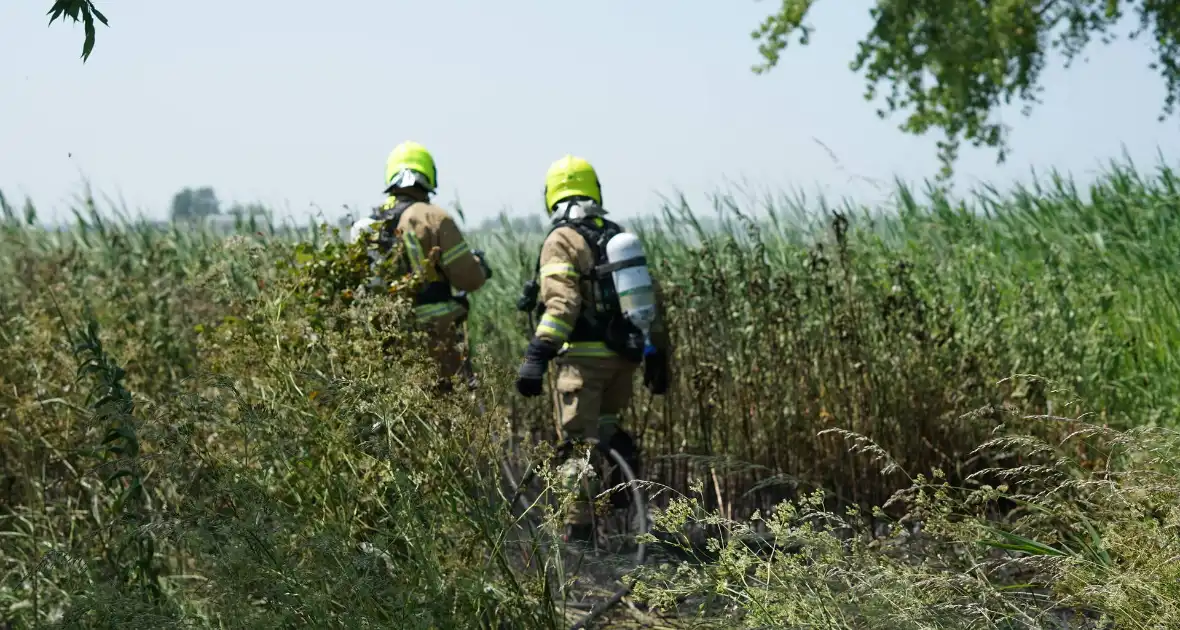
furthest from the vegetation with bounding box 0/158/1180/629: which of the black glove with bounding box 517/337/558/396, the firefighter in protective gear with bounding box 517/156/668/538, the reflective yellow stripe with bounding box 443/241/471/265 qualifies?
the reflective yellow stripe with bounding box 443/241/471/265

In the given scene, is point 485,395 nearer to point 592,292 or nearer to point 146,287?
point 592,292

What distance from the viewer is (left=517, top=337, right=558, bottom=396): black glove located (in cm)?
525

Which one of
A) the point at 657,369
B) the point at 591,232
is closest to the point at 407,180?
the point at 591,232

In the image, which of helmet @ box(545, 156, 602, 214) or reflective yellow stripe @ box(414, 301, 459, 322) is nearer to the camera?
helmet @ box(545, 156, 602, 214)

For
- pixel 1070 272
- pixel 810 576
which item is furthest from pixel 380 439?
pixel 1070 272

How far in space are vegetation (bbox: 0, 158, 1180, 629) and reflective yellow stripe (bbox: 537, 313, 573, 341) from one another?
58 cm

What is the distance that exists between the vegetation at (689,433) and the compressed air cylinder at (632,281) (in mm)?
390

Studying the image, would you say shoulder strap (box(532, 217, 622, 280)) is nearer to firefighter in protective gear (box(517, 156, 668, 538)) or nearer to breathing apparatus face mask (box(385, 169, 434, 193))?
firefighter in protective gear (box(517, 156, 668, 538))

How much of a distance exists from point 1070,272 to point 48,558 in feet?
18.1

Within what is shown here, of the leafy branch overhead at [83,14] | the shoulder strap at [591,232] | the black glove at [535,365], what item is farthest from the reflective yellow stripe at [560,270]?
the leafy branch overhead at [83,14]

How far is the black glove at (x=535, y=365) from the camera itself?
5246mm

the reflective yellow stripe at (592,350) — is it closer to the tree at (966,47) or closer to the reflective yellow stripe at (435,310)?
the reflective yellow stripe at (435,310)

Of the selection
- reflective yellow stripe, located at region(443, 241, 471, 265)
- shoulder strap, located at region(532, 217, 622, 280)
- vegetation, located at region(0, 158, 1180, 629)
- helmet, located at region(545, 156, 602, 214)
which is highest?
helmet, located at region(545, 156, 602, 214)

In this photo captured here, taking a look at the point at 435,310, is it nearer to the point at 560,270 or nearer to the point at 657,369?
the point at 560,270
